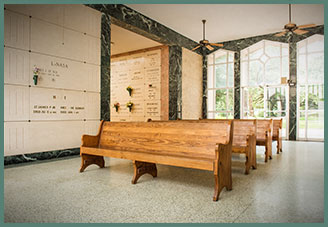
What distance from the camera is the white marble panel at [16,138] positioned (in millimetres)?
3895

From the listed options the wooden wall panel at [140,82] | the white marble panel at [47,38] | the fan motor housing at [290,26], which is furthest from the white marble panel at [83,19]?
the fan motor housing at [290,26]

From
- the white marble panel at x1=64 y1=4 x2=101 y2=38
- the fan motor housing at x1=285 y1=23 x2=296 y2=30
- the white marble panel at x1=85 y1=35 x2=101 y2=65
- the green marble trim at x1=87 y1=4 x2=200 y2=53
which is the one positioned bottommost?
the white marble panel at x1=85 y1=35 x2=101 y2=65

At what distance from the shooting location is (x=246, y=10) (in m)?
6.60

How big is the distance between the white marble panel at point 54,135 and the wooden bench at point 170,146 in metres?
1.51

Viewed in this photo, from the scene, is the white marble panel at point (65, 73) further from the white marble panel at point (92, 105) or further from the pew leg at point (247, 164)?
the pew leg at point (247, 164)

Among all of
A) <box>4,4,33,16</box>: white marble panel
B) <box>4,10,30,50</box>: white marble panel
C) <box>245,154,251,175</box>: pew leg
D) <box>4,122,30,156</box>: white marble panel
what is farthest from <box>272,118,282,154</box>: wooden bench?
<box>4,4,33,16</box>: white marble panel

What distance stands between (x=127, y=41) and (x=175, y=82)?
233 cm

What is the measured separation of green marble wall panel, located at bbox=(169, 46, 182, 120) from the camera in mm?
8273

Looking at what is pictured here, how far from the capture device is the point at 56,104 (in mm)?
4617

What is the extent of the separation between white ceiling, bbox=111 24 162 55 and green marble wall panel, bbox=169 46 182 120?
78 cm

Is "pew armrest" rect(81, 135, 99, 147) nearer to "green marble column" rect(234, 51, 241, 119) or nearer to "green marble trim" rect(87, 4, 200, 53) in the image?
"green marble trim" rect(87, 4, 200, 53)

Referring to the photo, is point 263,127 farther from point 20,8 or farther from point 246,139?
point 20,8

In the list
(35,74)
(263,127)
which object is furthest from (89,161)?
(263,127)

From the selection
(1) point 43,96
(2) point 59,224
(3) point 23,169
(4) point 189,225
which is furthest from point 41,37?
(4) point 189,225
